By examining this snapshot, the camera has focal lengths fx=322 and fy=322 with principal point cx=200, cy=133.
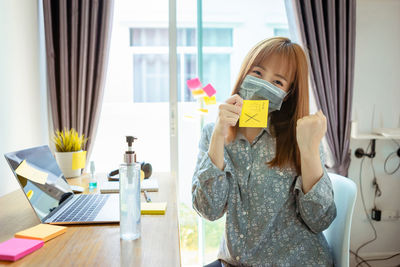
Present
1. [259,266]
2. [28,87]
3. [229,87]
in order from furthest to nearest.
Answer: [229,87], [28,87], [259,266]

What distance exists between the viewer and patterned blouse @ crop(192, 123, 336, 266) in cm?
113

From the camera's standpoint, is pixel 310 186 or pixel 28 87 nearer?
pixel 310 186

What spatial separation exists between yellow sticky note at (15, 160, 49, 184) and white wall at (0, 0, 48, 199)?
0.46 m

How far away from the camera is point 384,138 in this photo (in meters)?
2.24

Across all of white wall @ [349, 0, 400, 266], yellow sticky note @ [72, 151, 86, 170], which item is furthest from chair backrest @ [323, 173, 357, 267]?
white wall @ [349, 0, 400, 266]

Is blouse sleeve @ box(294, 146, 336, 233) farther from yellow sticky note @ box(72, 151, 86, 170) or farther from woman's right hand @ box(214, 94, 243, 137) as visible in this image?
yellow sticky note @ box(72, 151, 86, 170)

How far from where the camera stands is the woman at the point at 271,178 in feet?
3.73

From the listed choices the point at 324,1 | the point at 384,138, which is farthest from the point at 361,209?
the point at 324,1

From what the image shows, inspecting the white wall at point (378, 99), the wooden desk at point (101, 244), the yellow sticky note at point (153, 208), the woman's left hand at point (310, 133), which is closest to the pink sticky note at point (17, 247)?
the wooden desk at point (101, 244)

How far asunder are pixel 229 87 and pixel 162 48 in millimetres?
554

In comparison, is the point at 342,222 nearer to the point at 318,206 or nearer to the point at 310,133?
the point at 318,206

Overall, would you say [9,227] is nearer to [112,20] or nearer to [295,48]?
[295,48]

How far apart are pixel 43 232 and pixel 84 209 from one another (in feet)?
0.68

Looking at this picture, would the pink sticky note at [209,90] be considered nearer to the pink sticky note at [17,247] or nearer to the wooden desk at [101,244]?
the wooden desk at [101,244]
